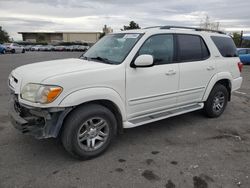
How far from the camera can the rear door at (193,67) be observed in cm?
462

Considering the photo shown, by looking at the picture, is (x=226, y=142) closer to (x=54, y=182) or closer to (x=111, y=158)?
(x=111, y=158)

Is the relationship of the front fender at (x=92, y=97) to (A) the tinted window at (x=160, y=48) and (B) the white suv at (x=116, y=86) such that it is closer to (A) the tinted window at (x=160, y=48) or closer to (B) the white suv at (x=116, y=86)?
(B) the white suv at (x=116, y=86)

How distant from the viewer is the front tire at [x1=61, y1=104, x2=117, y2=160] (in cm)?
339

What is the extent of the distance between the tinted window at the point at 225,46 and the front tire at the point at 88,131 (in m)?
3.01

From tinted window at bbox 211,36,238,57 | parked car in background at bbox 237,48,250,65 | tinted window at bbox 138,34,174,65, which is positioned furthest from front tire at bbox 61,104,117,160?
parked car in background at bbox 237,48,250,65

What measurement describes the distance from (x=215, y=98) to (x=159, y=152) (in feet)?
7.46

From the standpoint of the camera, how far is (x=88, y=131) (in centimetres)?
362

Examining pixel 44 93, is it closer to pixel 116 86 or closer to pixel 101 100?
pixel 101 100

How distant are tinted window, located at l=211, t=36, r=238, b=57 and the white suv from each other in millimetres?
42

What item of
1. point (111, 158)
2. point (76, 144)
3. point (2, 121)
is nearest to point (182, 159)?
point (111, 158)

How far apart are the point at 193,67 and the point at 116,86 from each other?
5.88ft

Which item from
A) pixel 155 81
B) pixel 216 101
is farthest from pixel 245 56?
pixel 155 81

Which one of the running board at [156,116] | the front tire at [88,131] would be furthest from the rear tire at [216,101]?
the front tire at [88,131]

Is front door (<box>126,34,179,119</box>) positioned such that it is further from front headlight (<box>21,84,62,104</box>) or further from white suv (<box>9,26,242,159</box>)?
front headlight (<box>21,84,62,104</box>)
